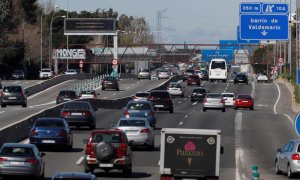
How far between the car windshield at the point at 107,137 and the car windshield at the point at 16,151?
3007 millimetres

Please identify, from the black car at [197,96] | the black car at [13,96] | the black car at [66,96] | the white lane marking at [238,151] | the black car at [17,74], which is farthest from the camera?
the black car at [17,74]

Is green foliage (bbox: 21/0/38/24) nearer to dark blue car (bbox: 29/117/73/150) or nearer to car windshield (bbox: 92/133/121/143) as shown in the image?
dark blue car (bbox: 29/117/73/150)

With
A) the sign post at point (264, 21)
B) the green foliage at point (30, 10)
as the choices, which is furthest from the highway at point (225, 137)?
the green foliage at point (30, 10)

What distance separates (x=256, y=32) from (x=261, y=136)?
588 centimetres

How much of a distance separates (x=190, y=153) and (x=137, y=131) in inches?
563

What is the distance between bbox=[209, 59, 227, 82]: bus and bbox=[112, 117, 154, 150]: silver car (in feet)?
252

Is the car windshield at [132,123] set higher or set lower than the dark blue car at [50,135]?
higher

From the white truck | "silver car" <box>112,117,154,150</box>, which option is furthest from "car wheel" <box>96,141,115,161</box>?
"silver car" <box>112,117,154,150</box>

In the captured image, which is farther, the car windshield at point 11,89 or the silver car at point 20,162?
the car windshield at point 11,89

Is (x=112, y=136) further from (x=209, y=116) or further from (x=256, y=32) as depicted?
(x=209, y=116)

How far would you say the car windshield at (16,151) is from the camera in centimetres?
2672

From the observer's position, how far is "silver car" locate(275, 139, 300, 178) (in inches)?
1141

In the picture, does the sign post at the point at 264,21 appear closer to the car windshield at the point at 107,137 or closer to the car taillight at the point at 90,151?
the car windshield at the point at 107,137

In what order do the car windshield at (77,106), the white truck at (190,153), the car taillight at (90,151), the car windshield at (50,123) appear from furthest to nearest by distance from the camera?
1. the car windshield at (77,106)
2. the car windshield at (50,123)
3. the car taillight at (90,151)
4. the white truck at (190,153)
